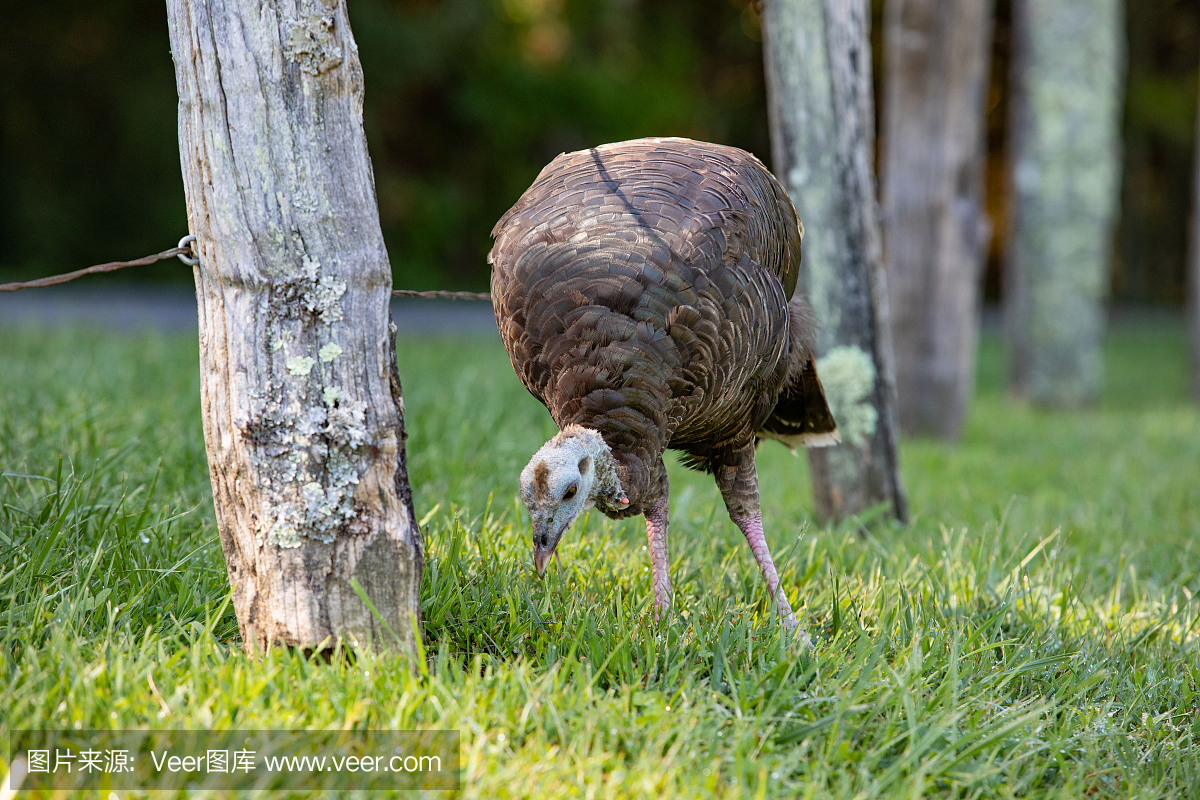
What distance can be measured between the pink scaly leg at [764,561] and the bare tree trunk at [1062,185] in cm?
621

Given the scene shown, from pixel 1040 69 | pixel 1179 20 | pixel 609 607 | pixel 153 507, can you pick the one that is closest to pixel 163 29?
pixel 1040 69

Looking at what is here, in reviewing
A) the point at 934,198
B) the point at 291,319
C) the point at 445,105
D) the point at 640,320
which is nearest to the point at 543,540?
the point at 640,320

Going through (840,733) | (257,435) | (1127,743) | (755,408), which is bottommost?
(1127,743)

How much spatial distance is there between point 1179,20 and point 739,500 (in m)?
21.2

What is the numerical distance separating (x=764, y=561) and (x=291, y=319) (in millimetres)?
1635

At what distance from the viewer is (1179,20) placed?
752 inches

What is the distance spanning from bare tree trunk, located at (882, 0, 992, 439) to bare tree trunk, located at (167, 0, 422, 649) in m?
4.33

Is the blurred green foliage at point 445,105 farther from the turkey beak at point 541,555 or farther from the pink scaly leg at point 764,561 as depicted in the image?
the turkey beak at point 541,555

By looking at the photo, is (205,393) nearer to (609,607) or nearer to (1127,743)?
(609,607)

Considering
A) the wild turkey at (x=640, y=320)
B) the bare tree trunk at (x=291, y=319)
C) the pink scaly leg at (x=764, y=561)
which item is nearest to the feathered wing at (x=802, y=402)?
the wild turkey at (x=640, y=320)

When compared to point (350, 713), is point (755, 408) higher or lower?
higher

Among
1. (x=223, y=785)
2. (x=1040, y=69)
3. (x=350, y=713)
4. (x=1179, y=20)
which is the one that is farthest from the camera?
(x=1179, y=20)

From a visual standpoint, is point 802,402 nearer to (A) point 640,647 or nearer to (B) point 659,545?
(B) point 659,545

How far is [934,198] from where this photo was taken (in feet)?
19.2
